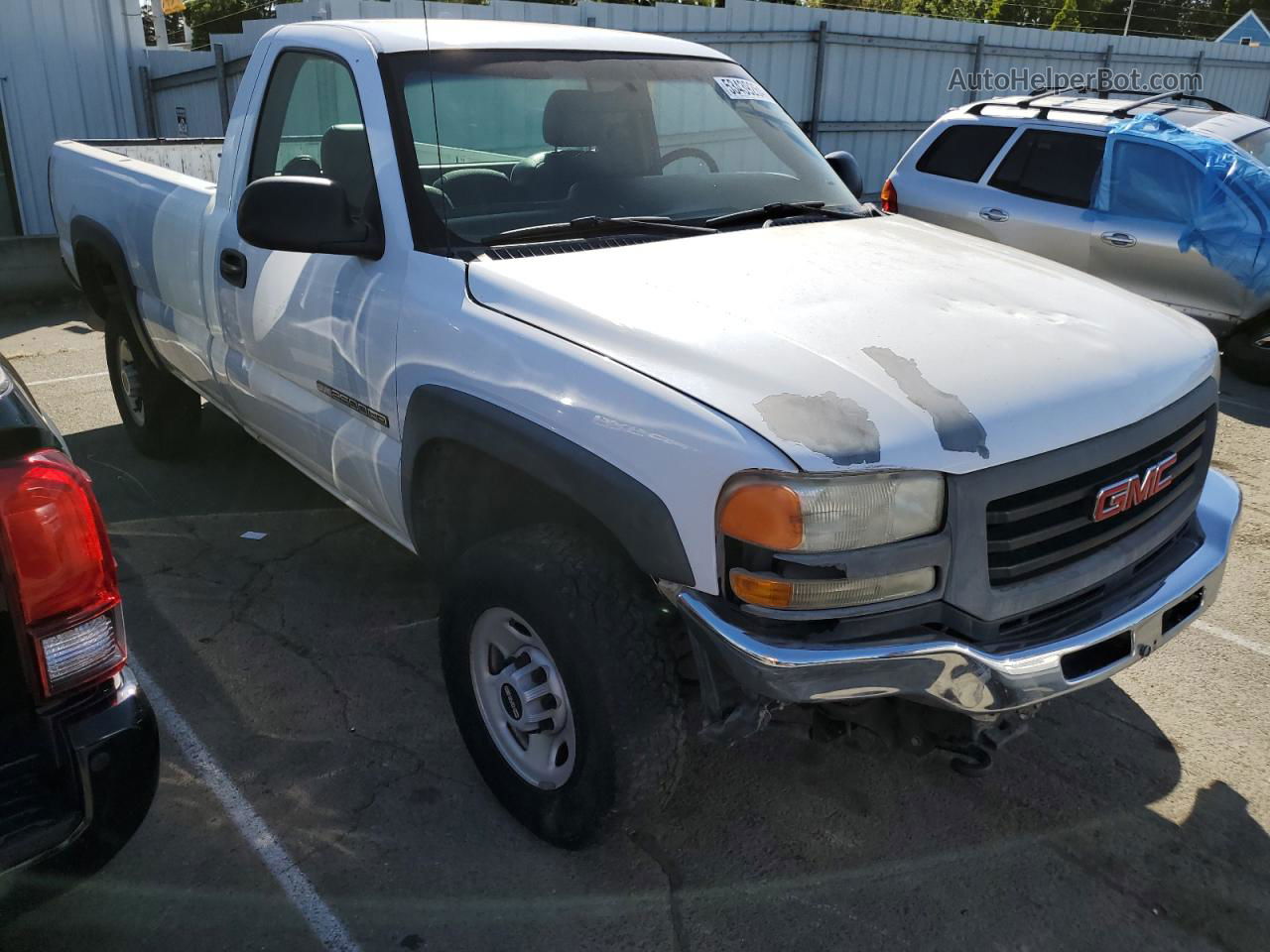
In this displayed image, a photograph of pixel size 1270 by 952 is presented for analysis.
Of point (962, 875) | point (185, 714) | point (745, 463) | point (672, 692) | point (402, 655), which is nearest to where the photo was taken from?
point (745, 463)

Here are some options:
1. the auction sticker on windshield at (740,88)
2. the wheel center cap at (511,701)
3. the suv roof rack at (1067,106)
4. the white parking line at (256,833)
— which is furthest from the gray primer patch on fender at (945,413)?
A: the suv roof rack at (1067,106)

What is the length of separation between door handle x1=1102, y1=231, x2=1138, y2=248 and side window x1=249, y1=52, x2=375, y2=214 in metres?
5.90

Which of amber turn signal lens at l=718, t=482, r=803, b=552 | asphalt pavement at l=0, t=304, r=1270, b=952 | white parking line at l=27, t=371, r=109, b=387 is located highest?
amber turn signal lens at l=718, t=482, r=803, b=552

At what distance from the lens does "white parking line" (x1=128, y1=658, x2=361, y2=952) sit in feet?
8.45

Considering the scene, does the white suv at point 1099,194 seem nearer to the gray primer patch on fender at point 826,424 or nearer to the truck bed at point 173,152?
the truck bed at point 173,152

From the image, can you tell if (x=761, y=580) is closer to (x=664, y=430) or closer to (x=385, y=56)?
(x=664, y=430)

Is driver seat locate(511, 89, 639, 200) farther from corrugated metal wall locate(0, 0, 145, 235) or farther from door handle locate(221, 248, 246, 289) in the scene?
corrugated metal wall locate(0, 0, 145, 235)

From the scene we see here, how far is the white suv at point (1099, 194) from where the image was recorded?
7328mm

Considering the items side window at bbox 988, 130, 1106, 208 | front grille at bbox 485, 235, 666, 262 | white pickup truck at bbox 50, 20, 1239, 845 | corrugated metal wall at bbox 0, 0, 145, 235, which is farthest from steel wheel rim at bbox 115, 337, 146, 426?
side window at bbox 988, 130, 1106, 208

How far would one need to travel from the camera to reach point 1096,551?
2.48 m

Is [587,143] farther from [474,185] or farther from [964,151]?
[964,151]

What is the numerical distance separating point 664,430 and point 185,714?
6.93ft

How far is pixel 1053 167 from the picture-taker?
7.96 meters

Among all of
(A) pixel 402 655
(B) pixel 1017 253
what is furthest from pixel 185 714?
(B) pixel 1017 253
